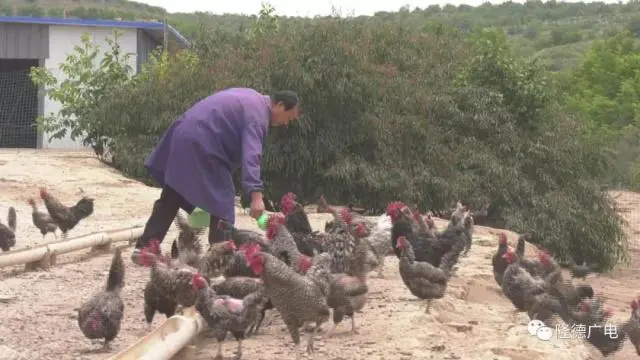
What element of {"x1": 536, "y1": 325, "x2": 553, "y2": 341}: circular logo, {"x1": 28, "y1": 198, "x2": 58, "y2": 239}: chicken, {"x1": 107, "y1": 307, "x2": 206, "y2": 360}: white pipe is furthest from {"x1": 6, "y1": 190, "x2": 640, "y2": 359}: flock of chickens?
{"x1": 28, "y1": 198, "x2": 58, "y2": 239}: chicken

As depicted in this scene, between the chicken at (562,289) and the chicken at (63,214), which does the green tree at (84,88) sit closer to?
the chicken at (63,214)

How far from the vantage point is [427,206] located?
1844cm

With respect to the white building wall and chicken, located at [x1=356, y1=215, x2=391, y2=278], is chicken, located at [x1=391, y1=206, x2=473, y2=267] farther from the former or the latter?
the white building wall

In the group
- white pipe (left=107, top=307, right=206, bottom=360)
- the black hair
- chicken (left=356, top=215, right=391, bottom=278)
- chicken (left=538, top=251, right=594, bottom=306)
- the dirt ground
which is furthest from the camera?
chicken (left=356, top=215, right=391, bottom=278)

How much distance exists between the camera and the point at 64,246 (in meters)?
9.90

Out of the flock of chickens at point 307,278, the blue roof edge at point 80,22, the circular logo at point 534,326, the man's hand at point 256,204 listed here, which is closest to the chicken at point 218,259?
the flock of chickens at point 307,278

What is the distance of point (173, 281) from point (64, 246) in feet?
12.4


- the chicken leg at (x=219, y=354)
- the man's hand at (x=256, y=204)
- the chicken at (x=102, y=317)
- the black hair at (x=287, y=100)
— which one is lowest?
the chicken leg at (x=219, y=354)

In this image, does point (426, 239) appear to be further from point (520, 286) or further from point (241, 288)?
point (241, 288)

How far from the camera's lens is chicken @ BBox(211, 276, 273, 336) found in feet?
21.2

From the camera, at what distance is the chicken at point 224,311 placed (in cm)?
601

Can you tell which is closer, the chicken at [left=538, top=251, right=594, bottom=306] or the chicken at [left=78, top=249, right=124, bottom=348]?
the chicken at [left=78, top=249, right=124, bottom=348]

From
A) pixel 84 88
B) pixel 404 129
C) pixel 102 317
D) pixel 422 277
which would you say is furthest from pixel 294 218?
pixel 84 88

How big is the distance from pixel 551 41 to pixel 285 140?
229 ft
